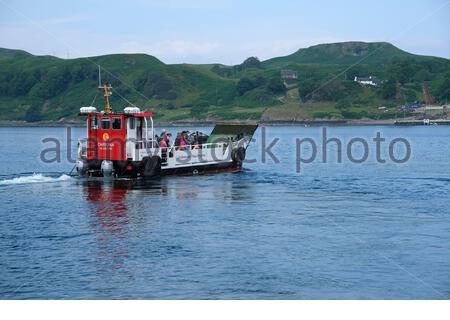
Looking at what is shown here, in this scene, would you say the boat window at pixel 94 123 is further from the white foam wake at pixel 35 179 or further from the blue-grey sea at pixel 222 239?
the white foam wake at pixel 35 179

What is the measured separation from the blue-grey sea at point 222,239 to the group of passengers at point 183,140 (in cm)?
207

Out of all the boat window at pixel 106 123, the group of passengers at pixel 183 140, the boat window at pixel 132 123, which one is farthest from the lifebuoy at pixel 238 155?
the boat window at pixel 106 123

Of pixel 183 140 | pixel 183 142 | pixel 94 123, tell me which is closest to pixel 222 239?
pixel 94 123

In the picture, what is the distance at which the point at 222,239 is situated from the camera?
2603 centimetres

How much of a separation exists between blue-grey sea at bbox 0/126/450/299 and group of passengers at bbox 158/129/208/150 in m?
2.07

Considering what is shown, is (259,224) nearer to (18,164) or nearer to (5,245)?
(5,245)

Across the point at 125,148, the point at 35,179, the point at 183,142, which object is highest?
the point at 183,142

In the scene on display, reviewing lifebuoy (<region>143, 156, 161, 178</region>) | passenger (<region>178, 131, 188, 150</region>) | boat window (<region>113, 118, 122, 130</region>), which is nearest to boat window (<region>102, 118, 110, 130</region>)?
boat window (<region>113, 118, 122, 130</region>)

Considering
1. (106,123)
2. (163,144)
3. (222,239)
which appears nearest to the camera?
(222,239)

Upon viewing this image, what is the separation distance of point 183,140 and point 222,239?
20513 millimetres

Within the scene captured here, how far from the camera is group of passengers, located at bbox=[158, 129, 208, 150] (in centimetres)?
4441

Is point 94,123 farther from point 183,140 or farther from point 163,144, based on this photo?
point 183,140

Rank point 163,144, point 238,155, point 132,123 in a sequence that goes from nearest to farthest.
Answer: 1. point 132,123
2. point 163,144
3. point 238,155

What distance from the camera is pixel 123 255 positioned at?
23422 millimetres
